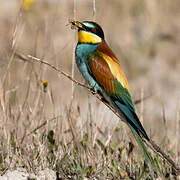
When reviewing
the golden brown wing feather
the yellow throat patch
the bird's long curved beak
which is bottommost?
the golden brown wing feather

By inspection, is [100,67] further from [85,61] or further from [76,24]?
[76,24]

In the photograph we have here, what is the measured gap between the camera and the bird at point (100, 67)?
2.83m

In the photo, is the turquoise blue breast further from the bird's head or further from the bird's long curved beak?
the bird's long curved beak

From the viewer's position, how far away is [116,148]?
9.33ft

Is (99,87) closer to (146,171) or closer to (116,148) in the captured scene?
(116,148)

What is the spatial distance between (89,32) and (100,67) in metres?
0.23

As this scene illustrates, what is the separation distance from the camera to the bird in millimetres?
2828

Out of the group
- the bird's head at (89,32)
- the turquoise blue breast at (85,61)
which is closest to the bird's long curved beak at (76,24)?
the bird's head at (89,32)

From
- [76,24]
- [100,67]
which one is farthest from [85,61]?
[76,24]

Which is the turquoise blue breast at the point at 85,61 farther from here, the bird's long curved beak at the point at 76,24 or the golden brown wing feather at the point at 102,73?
the bird's long curved beak at the point at 76,24

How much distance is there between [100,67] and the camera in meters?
2.89

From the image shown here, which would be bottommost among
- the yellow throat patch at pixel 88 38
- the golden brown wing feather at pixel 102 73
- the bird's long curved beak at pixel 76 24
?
the golden brown wing feather at pixel 102 73

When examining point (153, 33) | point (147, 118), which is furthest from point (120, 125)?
point (153, 33)

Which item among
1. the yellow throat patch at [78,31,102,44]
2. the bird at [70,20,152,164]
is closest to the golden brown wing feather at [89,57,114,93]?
the bird at [70,20,152,164]
